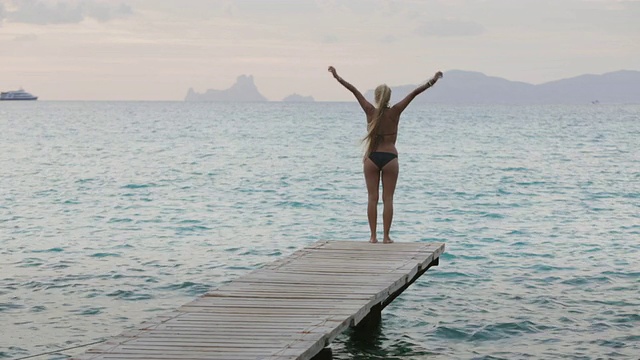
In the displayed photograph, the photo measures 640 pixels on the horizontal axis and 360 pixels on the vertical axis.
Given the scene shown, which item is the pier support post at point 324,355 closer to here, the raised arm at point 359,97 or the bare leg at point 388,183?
the bare leg at point 388,183

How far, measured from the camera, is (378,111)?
12461 mm

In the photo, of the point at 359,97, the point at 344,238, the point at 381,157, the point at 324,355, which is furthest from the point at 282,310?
the point at 344,238

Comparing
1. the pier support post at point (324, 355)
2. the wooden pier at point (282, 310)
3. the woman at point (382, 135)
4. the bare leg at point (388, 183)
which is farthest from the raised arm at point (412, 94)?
the pier support post at point (324, 355)

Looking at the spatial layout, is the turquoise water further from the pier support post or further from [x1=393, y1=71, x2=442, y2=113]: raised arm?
[x1=393, y1=71, x2=442, y2=113]: raised arm

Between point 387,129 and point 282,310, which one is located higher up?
point 387,129

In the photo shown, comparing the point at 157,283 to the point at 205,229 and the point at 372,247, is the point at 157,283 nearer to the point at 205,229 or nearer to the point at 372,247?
the point at 372,247

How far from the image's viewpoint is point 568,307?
14.1 meters

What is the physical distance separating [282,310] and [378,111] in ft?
13.8

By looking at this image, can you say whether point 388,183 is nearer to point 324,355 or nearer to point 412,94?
point 412,94

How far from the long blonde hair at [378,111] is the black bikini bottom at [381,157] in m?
0.11

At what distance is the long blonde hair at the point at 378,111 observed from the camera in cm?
1237

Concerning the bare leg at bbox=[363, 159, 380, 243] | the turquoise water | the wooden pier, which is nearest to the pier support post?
the wooden pier

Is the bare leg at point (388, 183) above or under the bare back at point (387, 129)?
under

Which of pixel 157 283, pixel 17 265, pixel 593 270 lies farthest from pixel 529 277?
pixel 17 265
